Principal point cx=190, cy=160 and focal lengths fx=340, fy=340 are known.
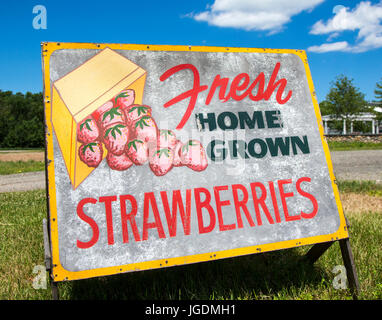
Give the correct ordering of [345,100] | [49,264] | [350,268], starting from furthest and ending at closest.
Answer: [345,100]
[350,268]
[49,264]

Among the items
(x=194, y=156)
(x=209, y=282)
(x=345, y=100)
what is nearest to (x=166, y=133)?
(x=194, y=156)

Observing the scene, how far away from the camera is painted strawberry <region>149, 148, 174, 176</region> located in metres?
2.32

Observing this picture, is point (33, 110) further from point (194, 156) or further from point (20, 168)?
point (194, 156)

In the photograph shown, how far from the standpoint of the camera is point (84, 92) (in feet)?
7.34

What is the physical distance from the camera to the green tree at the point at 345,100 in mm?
39438

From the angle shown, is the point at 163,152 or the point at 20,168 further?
the point at 20,168

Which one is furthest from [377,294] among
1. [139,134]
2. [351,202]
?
[351,202]

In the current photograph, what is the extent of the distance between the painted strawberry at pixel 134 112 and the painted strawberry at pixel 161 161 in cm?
26

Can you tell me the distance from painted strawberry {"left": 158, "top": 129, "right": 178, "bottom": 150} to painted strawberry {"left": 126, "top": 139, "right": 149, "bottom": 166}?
0.38 feet

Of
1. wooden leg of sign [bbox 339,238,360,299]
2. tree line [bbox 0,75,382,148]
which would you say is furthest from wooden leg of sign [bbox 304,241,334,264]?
tree line [bbox 0,75,382,148]

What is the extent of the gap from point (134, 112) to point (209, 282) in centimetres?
160

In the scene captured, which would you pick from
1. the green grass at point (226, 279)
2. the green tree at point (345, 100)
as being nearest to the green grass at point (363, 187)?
the green grass at point (226, 279)

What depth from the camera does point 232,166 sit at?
248 centimetres
